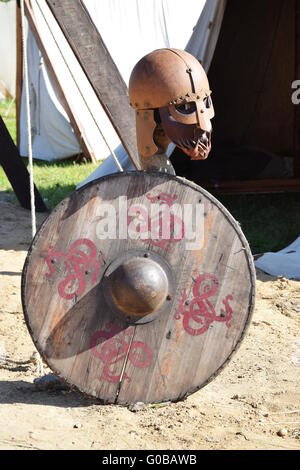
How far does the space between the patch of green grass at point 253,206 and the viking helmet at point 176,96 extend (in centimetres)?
302

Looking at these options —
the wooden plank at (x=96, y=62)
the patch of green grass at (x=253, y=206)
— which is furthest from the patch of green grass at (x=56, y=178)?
the wooden plank at (x=96, y=62)

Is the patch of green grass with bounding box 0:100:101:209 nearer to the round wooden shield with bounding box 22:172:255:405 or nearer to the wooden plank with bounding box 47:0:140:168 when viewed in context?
the wooden plank with bounding box 47:0:140:168

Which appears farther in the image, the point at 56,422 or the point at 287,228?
the point at 287,228

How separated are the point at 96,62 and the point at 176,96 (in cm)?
113

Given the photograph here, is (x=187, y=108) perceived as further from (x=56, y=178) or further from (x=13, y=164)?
(x=56, y=178)

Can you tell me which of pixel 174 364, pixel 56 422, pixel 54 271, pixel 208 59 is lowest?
pixel 56 422

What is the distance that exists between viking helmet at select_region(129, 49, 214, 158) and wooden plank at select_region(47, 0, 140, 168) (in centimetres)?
89

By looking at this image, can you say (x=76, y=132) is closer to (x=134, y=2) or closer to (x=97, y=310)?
(x=134, y=2)

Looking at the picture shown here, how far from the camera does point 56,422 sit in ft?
10.9

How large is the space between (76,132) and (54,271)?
21.7 ft

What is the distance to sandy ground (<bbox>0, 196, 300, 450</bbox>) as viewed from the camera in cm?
318

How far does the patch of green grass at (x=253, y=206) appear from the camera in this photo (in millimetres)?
6664

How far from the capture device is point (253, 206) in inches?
299

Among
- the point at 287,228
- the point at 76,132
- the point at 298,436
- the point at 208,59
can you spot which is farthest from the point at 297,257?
the point at 76,132
